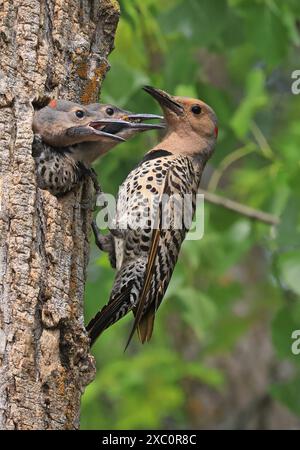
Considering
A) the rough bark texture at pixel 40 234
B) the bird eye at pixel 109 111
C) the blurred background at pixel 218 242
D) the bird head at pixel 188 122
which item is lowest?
the rough bark texture at pixel 40 234

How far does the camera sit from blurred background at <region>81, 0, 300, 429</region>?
632cm

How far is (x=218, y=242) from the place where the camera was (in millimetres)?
7270

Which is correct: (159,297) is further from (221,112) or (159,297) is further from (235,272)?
(235,272)

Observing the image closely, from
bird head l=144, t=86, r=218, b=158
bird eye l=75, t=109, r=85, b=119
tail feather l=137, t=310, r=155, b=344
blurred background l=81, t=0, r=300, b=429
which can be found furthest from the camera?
blurred background l=81, t=0, r=300, b=429

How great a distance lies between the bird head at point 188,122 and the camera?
18.5 feet

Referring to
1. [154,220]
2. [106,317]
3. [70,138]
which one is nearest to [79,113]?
[70,138]

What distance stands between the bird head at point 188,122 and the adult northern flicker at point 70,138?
1194mm

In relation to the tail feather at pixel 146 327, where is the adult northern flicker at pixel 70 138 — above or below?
above

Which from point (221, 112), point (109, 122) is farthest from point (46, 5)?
point (221, 112)

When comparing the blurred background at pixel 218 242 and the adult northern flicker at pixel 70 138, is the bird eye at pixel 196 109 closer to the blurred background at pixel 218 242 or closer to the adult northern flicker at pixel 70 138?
the blurred background at pixel 218 242

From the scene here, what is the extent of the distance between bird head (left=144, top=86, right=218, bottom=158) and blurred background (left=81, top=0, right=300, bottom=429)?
569 millimetres

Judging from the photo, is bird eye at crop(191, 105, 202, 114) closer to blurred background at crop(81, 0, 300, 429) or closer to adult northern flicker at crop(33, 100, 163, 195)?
blurred background at crop(81, 0, 300, 429)

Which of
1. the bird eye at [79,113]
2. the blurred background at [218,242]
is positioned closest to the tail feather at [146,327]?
the bird eye at [79,113]

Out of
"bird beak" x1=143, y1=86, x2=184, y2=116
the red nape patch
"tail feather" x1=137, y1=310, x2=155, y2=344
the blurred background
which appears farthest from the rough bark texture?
the blurred background
